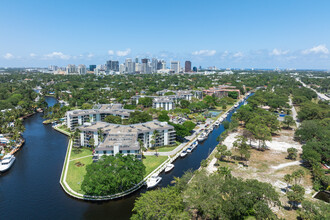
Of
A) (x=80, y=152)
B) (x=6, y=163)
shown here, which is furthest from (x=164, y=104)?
(x=6, y=163)

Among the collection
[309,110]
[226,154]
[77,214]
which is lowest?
[77,214]

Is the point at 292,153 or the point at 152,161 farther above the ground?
the point at 292,153

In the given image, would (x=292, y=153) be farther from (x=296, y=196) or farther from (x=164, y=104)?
(x=164, y=104)

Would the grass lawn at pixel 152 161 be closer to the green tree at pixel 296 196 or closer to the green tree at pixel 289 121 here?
the green tree at pixel 296 196

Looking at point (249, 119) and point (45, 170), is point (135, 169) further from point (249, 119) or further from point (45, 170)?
point (249, 119)

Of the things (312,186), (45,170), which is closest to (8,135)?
(45,170)

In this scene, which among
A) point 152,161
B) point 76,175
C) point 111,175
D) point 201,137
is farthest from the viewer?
point 201,137

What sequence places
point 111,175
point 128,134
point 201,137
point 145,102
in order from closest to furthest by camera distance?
1. point 111,175
2. point 128,134
3. point 201,137
4. point 145,102

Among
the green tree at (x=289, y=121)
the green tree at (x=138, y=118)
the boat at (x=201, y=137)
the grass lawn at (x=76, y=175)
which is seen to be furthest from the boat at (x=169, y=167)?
the green tree at (x=289, y=121)
